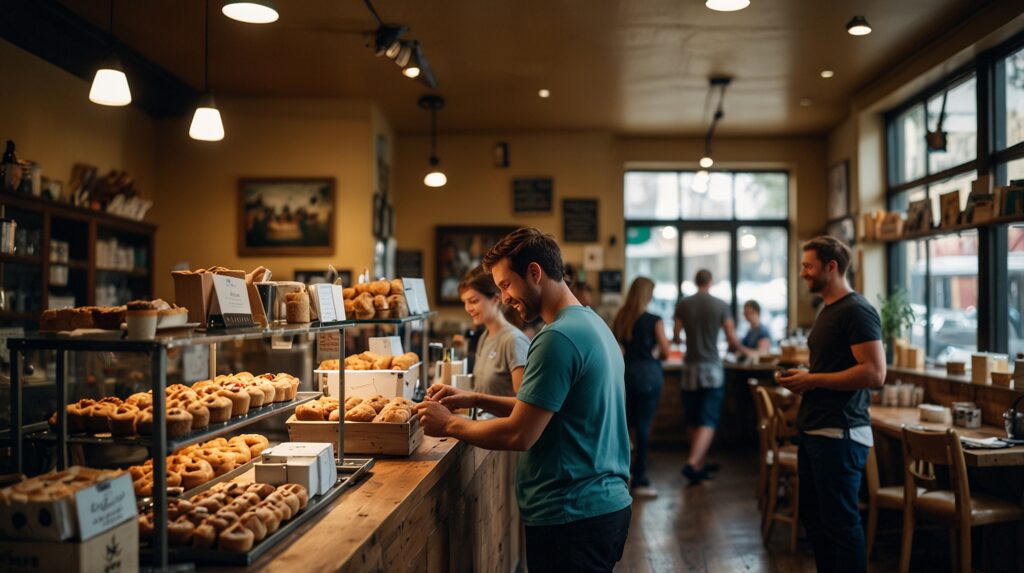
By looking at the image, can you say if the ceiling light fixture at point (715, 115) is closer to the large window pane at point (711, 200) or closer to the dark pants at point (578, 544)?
the large window pane at point (711, 200)

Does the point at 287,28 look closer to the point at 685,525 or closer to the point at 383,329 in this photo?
the point at 383,329

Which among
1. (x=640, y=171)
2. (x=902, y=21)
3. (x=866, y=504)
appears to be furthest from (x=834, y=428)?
(x=640, y=171)

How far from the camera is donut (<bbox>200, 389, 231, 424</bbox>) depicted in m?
2.20

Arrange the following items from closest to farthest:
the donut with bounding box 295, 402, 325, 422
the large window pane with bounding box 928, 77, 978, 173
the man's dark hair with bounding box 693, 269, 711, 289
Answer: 1. the donut with bounding box 295, 402, 325, 422
2. the large window pane with bounding box 928, 77, 978, 173
3. the man's dark hair with bounding box 693, 269, 711, 289

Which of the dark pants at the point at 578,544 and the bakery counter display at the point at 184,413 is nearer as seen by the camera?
the bakery counter display at the point at 184,413

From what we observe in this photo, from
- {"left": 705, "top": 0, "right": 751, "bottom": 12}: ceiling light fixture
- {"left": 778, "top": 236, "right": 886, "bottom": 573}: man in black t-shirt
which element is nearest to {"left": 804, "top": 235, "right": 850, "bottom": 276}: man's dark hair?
{"left": 778, "top": 236, "right": 886, "bottom": 573}: man in black t-shirt

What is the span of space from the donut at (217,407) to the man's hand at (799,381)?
2452 mm

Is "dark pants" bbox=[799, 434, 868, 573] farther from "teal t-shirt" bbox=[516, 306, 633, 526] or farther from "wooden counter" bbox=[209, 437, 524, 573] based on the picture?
"teal t-shirt" bbox=[516, 306, 633, 526]

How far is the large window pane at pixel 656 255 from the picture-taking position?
368 inches

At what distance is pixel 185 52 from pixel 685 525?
4.94 m

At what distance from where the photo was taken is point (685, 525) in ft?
17.9

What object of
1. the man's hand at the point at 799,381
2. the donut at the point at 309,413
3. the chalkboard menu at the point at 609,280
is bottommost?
the donut at the point at 309,413

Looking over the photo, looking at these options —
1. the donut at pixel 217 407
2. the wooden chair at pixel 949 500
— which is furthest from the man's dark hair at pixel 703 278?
the donut at pixel 217 407

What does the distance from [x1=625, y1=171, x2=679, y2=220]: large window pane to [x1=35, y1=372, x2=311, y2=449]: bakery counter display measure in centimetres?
718
